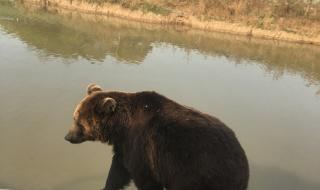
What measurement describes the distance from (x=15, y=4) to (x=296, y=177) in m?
24.3

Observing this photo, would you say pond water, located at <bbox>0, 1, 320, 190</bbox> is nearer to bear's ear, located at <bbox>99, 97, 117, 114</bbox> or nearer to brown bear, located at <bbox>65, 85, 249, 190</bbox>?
brown bear, located at <bbox>65, 85, 249, 190</bbox>

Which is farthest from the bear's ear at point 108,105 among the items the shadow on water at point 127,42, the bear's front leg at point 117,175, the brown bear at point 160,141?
the shadow on water at point 127,42

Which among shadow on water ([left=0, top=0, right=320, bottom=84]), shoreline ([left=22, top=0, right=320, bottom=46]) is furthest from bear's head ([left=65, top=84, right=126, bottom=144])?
shoreline ([left=22, top=0, right=320, bottom=46])

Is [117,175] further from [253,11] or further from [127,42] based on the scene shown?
[253,11]

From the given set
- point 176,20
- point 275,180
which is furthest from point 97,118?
point 176,20

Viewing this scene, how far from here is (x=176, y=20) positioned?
85.9 feet

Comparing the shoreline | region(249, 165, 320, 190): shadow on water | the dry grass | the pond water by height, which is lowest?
region(249, 165, 320, 190): shadow on water

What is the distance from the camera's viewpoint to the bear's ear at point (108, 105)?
4.35 m

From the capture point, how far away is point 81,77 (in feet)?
37.0

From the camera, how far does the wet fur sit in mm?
3617

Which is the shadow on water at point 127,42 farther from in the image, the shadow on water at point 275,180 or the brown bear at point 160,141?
the brown bear at point 160,141

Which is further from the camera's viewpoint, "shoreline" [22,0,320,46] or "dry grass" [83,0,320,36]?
"dry grass" [83,0,320,36]

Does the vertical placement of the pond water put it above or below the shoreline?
below

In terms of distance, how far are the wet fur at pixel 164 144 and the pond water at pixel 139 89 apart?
2035 mm
